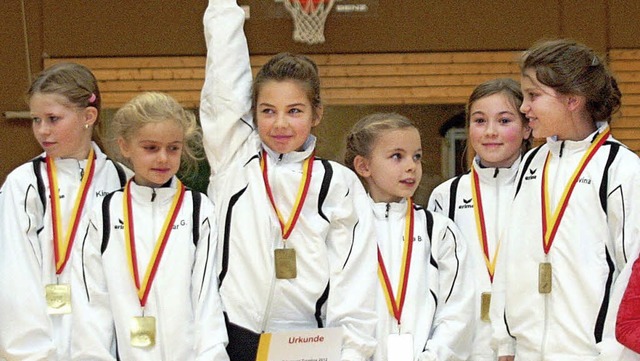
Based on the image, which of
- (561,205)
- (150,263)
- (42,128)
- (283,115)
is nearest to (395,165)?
(283,115)

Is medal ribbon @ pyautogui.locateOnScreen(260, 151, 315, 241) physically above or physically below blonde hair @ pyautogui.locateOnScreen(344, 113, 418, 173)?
below

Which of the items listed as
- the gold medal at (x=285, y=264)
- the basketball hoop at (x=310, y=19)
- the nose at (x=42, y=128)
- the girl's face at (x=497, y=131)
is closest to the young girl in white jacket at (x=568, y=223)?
the girl's face at (x=497, y=131)

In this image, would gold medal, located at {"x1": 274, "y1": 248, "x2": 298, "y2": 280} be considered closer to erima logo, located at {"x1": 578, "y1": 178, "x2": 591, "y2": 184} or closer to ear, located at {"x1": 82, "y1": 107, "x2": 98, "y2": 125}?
ear, located at {"x1": 82, "y1": 107, "x2": 98, "y2": 125}

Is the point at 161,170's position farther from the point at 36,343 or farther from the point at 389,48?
the point at 389,48

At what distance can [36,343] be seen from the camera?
418 centimetres

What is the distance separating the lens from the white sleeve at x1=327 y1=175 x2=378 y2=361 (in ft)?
13.7

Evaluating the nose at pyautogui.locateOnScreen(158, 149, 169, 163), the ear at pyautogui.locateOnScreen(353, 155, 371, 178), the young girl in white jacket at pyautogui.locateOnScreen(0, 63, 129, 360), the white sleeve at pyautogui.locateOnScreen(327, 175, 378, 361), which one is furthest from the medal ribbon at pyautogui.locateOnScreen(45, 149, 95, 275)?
the ear at pyautogui.locateOnScreen(353, 155, 371, 178)

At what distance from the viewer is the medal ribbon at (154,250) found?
415 centimetres

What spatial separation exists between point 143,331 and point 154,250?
371 millimetres

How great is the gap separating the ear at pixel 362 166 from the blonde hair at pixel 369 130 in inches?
0.9

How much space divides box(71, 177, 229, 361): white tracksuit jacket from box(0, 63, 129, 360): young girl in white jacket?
0.41 feet

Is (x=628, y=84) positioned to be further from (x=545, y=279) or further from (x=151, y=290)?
(x=151, y=290)

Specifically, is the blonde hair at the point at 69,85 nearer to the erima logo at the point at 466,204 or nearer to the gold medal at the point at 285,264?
the gold medal at the point at 285,264

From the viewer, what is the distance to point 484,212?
464 centimetres
